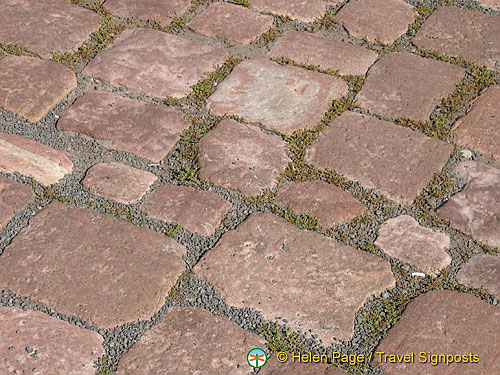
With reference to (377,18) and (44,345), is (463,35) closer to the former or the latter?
(377,18)

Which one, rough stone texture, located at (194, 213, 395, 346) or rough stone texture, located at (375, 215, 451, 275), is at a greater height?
rough stone texture, located at (375, 215, 451, 275)

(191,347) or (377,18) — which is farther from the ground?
(377,18)

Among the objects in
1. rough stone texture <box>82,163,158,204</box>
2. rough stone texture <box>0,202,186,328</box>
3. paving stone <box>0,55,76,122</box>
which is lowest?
rough stone texture <box>0,202,186,328</box>

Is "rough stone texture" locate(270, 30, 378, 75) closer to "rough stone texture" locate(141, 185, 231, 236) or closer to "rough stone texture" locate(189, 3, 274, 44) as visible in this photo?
"rough stone texture" locate(189, 3, 274, 44)

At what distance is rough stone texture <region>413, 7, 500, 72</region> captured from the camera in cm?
397

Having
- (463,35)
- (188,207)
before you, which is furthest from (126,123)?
(463,35)

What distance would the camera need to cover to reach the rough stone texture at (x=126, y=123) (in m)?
3.36

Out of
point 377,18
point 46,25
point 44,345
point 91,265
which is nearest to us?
point 44,345

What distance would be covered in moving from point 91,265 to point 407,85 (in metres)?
1.83

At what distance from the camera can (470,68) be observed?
386 centimetres

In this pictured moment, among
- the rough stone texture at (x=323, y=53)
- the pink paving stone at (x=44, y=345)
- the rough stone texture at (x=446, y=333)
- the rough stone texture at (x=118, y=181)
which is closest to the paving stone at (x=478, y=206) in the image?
the rough stone texture at (x=446, y=333)

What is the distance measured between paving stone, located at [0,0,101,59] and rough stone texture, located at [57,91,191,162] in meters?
0.49

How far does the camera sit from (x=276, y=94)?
3.67 m

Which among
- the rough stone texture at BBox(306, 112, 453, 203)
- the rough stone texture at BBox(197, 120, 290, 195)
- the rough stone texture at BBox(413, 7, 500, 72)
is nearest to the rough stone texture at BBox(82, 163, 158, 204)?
the rough stone texture at BBox(197, 120, 290, 195)
